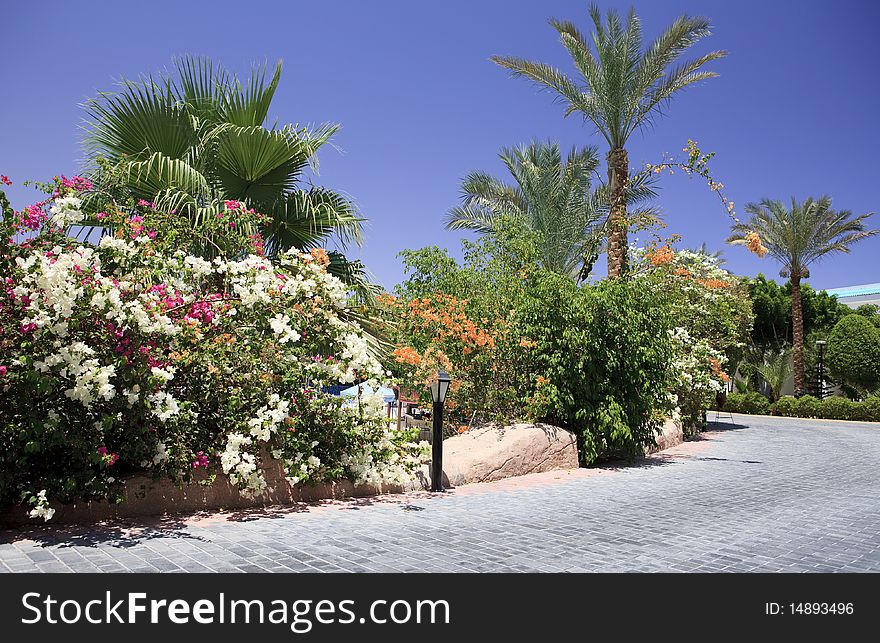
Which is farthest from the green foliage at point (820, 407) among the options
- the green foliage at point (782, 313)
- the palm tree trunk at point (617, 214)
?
the palm tree trunk at point (617, 214)

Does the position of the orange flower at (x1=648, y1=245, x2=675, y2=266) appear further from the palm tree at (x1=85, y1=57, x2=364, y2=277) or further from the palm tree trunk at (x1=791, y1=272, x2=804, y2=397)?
the palm tree trunk at (x1=791, y1=272, x2=804, y2=397)

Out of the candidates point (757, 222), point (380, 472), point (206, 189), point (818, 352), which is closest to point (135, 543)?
point (380, 472)

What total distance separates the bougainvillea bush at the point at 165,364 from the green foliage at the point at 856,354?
29.3 m

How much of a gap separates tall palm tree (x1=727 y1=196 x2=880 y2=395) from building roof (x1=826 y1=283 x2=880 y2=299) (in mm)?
21488

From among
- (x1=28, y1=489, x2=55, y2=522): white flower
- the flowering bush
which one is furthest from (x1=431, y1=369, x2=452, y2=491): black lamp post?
the flowering bush

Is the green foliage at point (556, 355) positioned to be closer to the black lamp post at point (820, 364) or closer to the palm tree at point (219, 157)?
the palm tree at point (219, 157)

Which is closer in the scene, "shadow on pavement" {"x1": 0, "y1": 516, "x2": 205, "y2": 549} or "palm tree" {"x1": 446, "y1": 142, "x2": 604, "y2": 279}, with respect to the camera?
"shadow on pavement" {"x1": 0, "y1": 516, "x2": 205, "y2": 549}

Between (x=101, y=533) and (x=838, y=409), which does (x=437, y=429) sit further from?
(x=838, y=409)

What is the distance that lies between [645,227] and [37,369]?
1256 centimetres

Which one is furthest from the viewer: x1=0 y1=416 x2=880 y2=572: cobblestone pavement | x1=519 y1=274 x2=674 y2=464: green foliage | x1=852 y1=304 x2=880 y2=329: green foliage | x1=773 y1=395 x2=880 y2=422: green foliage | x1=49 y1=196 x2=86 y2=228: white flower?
x1=852 y1=304 x2=880 y2=329: green foliage

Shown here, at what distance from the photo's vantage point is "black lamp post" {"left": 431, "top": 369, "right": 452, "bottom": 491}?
26.1 ft

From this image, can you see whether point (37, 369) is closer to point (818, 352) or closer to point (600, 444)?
point (600, 444)
